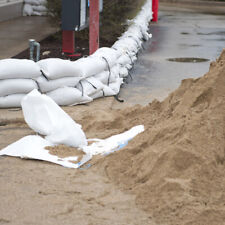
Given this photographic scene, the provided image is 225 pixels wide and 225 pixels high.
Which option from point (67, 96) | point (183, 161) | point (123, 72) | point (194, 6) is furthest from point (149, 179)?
point (194, 6)

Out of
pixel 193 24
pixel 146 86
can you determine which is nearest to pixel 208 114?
pixel 146 86

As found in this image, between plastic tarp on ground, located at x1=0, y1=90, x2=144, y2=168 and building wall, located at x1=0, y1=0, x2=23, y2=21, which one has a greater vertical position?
plastic tarp on ground, located at x1=0, y1=90, x2=144, y2=168

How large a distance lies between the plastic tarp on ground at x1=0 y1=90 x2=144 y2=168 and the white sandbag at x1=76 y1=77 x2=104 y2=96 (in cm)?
172

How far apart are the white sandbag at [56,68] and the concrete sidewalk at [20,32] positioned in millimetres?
3707

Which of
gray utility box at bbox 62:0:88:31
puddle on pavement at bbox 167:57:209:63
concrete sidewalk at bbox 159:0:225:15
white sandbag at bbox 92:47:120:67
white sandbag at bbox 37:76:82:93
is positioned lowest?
concrete sidewalk at bbox 159:0:225:15

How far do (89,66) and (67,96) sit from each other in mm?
656

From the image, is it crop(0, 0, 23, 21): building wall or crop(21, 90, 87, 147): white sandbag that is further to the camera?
crop(0, 0, 23, 21): building wall

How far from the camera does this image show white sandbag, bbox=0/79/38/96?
269 inches

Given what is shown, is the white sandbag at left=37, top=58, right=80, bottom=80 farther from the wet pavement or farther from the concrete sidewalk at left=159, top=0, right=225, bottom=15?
the concrete sidewalk at left=159, top=0, right=225, bottom=15

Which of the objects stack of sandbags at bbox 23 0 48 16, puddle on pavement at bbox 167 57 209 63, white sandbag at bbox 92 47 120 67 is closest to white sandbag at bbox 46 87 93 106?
white sandbag at bbox 92 47 120 67

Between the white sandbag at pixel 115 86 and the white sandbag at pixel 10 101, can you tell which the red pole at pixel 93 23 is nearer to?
the white sandbag at pixel 115 86

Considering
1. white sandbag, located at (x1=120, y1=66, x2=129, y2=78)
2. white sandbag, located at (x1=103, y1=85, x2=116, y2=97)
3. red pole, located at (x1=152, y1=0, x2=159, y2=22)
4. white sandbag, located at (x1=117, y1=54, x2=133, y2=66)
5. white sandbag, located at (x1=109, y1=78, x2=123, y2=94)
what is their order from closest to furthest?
white sandbag, located at (x1=103, y1=85, x2=116, y2=97) < white sandbag, located at (x1=109, y1=78, x2=123, y2=94) < white sandbag, located at (x1=120, y1=66, x2=129, y2=78) < white sandbag, located at (x1=117, y1=54, x2=133, y2=66) < red pole, located at (x1=152, y1=0, x2=159, y2=22)

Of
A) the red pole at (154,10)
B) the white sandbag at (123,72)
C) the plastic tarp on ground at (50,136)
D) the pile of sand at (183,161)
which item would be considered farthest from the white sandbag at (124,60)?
the red pole at (154,10)

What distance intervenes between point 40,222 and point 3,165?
129 cm
